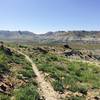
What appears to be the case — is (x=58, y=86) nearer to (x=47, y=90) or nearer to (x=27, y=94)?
(x=47, y=90)

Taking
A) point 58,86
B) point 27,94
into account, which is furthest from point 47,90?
point 27,94

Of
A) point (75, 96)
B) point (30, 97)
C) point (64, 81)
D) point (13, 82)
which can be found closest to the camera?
point (30, 97)

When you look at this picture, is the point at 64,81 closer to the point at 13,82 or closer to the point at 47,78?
the point at 47,78

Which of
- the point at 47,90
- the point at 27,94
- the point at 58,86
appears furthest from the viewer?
the point at 58,86

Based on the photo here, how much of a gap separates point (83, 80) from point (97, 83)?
2.06 m

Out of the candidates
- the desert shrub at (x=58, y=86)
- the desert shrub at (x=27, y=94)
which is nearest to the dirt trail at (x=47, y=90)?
the desert shrub at (x=58, y=86)

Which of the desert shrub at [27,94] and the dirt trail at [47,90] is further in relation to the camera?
the dirt trail at [47,90]

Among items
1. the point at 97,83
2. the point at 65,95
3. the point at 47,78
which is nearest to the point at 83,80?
the point at 97,83

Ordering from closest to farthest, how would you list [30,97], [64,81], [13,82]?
[30,97] → [13,82] → [64,81]

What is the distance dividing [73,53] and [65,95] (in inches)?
2262

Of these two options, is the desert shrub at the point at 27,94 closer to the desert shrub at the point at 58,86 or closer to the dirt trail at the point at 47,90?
the dirt trail at the point at 47,90

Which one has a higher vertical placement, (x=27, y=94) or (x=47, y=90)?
(x=27, y=94)

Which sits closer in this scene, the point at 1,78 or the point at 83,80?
the point at 1,78

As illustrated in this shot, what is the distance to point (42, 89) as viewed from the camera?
21.9m
